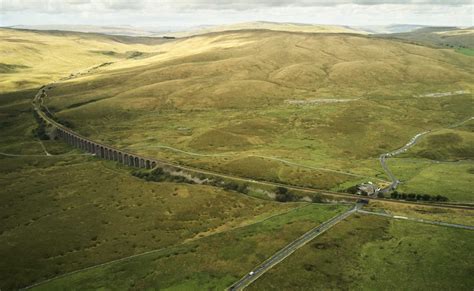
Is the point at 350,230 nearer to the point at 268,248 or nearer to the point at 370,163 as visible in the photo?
the point at 268,248

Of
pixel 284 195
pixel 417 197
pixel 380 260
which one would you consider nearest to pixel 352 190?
pixel 417 197

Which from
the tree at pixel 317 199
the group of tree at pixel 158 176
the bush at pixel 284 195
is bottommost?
the group of tree at pixel 158 176

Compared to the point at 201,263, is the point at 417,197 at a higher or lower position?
higher

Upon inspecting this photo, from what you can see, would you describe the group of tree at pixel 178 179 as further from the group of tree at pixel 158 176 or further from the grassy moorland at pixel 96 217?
the grassy moorland at pixel 96 217

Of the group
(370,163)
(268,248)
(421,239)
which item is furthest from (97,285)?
(370,163)

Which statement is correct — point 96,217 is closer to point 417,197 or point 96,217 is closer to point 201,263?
point 201,263

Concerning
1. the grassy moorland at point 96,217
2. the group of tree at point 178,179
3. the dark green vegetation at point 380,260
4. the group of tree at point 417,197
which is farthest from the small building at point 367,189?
the group of tree at point 178,179
